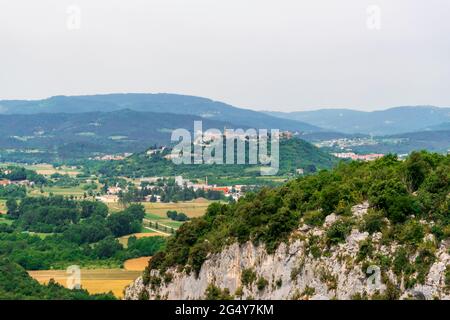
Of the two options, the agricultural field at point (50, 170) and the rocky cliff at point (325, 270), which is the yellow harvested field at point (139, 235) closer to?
the rocky cliff at point (325, 270)

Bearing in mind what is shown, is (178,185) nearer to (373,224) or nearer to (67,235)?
(67,235)

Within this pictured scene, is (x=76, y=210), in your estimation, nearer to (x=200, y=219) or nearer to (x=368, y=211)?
(x=200, y=219)

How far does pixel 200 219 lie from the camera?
25797 mm

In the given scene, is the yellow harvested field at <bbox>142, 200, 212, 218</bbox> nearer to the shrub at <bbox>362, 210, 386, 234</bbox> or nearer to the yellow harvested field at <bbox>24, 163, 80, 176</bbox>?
the yellow harvested field at <bbox>24, 163, 80, 176</bbox>

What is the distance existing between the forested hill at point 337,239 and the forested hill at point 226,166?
7195 centimetres

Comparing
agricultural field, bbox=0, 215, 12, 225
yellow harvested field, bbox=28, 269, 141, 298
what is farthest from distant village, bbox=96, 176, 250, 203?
yellow harvested field, bbox=28, 269, 141, 298

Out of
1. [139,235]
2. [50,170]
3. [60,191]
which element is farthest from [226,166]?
[139,235]

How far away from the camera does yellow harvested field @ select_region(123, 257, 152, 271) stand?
42.8 metres

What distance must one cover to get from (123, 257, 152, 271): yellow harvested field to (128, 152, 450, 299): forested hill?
756 inches

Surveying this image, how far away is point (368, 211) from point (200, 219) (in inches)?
330

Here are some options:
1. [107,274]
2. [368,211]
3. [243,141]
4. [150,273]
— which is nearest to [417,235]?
[368,211]

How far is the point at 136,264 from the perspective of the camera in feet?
146

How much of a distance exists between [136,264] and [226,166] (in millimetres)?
61903
